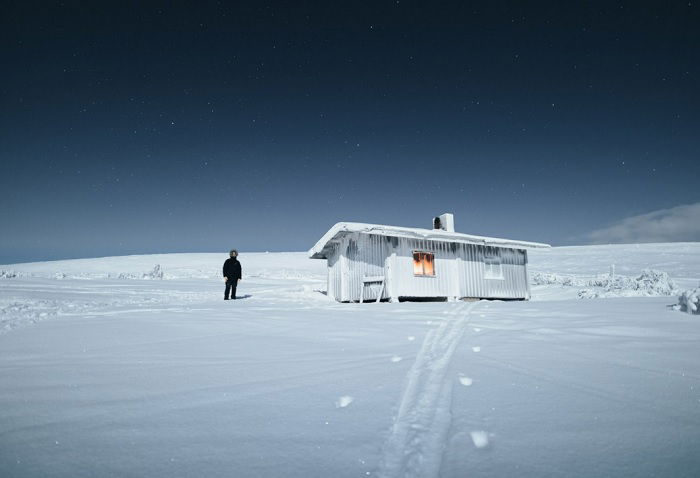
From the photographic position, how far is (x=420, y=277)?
1567cm

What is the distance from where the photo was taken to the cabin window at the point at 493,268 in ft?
57.3

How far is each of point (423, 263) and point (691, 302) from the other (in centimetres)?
990

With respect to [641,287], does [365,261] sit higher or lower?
higher

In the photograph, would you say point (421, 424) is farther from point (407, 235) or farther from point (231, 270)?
point (407, 235)

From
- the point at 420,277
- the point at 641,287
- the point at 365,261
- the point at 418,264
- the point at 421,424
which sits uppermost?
the point at 365,261

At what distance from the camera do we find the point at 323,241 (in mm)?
15797

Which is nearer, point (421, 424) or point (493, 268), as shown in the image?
point (421, 424)

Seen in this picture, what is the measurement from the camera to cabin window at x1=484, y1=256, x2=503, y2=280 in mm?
17469

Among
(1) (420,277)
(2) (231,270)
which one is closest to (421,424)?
(2) (231,270)

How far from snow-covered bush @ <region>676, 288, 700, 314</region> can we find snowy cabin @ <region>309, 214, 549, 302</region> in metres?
8.99

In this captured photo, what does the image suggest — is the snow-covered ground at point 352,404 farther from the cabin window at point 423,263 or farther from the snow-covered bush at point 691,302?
the cabin window at point 423,263

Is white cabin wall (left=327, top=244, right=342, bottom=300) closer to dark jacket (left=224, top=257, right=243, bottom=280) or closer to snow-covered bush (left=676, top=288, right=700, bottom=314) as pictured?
dark jacket (left=224, top=257, right=243, bottom=280)

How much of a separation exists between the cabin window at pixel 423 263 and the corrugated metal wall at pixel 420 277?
17 centimetres

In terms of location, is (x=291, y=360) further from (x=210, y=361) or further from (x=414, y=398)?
(x=414, y=398)
